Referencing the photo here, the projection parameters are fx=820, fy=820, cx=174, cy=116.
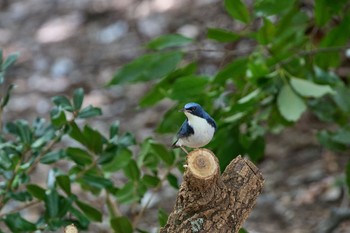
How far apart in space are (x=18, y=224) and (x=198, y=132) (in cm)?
103

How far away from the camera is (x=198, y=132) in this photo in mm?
1950

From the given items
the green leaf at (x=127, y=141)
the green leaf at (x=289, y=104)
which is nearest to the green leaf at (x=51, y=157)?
the green leaf at (x=127, y=141)

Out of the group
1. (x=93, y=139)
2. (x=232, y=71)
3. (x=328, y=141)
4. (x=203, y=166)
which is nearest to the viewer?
(x=203, y=166)

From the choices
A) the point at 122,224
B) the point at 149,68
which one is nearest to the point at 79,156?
the point at 122,224

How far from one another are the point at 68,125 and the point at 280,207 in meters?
2.02

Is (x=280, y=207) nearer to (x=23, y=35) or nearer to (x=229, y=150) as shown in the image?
(x=229, y=150)

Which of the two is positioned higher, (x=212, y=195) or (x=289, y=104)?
(x=212, y=195)

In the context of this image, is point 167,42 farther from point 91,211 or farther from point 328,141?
point 328,141

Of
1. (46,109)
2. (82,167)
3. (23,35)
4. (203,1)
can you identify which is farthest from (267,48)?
(23,35)

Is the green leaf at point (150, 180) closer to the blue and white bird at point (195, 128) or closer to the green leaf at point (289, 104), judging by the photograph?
the green leaf at point (289, 104)

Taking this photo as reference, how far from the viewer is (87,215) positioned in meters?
2.94

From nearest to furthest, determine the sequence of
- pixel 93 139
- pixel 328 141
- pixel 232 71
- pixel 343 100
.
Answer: pixel 93 139 < pixel 232 71 < pixel 343 100 < pixel 328 141

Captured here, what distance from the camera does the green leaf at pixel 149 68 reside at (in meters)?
3.14

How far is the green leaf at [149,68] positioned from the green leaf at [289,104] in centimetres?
42
